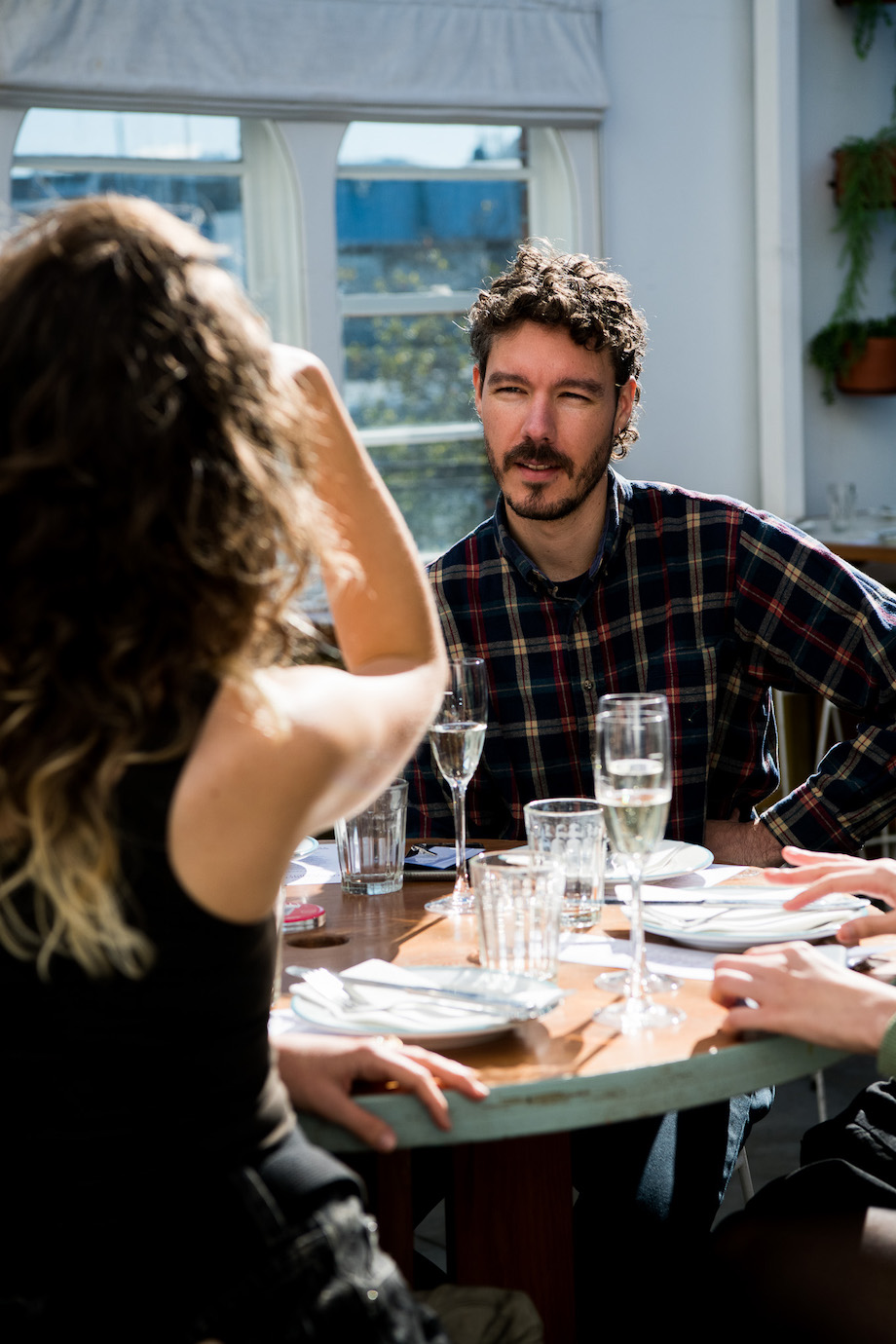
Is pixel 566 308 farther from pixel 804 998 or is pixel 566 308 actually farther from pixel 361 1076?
pixel 361 1076

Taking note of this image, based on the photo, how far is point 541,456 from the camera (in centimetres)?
218

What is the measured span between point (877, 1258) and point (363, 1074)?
52 centimetres

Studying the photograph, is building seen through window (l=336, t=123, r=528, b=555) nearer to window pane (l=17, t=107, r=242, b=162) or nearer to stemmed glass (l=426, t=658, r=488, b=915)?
window pane (l=17, t=107, r=242, b=162)

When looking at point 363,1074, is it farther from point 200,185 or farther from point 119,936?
point 200,185

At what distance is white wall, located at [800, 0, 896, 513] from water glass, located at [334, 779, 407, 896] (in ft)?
12.5

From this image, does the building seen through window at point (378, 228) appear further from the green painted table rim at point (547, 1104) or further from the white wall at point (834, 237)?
the green painted table rim at point (547, 1104)

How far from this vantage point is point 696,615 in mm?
2164

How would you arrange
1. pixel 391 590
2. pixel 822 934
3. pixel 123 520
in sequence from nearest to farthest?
pixel 123 520
pixel 391 590
pixel 822 934

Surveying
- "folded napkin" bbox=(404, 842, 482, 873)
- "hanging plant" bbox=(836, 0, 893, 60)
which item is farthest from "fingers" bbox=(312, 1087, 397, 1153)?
"hanging plant" bbox=(836, 0, 893, 60)

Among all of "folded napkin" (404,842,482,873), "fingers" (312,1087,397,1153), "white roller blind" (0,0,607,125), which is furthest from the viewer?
"white roller blind" (0,0,607,125)

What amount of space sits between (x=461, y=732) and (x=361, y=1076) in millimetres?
574

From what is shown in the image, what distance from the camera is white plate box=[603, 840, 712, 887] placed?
5.12ft

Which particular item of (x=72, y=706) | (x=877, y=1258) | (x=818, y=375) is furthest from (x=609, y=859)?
(x=818, y=375)

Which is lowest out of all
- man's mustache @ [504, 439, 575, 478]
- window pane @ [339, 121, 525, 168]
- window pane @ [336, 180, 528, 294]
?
man's mustache @ [504, 439, 575, 478]
